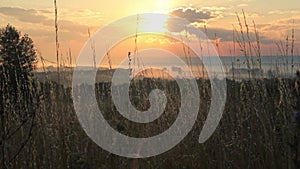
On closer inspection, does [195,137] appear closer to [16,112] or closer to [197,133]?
[197,133]

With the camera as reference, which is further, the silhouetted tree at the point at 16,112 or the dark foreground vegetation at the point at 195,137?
the dark foreground vegetation at the point at 195,137

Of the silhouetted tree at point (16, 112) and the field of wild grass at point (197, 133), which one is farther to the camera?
the field of wild grass at point (197, 133)

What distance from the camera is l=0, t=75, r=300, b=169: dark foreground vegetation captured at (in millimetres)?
3312

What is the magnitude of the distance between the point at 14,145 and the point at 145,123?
145cm

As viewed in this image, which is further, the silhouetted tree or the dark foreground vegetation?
the dark foreground vegetation

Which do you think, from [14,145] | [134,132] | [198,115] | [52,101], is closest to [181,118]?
[198,115]

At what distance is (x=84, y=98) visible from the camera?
210 inches

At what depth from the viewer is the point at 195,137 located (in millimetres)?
3973

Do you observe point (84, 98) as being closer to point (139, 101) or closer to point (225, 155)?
point (139, 101)

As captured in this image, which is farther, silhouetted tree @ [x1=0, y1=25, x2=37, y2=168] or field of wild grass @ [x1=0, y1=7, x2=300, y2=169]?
field of wild grass @ [x1=0, y1=7, x2=300, y2=169]

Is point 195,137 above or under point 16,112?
under

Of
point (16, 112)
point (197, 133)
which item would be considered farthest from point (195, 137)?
point (16, 112)

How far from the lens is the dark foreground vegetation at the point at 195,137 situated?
10.9ft

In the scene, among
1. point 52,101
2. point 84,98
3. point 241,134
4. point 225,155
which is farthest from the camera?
point 84,98
